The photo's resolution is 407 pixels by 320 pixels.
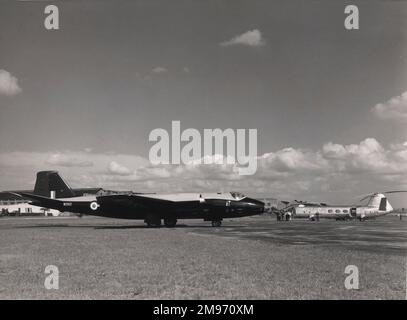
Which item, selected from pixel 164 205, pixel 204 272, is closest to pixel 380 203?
pixel 164 205

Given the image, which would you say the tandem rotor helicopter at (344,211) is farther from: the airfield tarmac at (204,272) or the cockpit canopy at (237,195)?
the airfield tarmac at (204,272)

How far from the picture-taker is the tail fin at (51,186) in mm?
39844

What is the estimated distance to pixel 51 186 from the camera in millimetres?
39875

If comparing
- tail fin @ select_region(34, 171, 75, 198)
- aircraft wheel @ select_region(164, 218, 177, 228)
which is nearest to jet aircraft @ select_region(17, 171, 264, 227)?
aircraft wheel @ select_region(164, 218, 177, 228)

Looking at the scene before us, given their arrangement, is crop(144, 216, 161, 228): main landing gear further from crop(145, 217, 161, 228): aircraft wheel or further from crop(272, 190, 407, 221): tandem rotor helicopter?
crop(272, 190, 407, 221): tandem rotor helicopter

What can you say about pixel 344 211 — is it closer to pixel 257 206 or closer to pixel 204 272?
pixel 257 206

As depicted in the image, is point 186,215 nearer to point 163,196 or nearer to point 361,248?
point 163,196

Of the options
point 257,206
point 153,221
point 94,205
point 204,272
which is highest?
point 94,205

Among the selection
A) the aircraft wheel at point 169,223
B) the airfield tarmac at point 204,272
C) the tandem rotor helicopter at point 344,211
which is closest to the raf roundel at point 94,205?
the aircraft wheel at point 169,223

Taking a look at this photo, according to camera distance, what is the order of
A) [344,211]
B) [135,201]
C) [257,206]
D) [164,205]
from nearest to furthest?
[135,201], [164,205], [257,206], [344,211]

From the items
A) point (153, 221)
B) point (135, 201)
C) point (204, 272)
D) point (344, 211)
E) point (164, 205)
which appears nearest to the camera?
point (204, 272)
